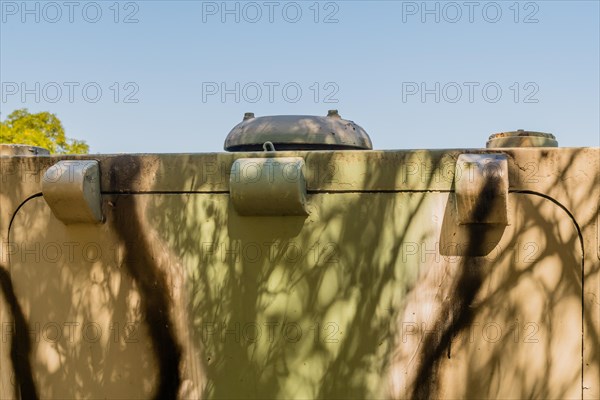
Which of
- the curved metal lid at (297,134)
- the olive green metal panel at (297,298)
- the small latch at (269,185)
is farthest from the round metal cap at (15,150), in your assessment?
the small latch at (269,185)

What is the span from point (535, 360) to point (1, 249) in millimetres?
3048

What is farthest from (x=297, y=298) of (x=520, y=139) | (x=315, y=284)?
(x=520, y=139)

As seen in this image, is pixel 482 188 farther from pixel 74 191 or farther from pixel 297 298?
pixel 74 191

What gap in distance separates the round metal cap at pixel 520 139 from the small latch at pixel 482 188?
869 millimetres

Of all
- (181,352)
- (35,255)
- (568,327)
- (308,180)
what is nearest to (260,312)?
(181,352)

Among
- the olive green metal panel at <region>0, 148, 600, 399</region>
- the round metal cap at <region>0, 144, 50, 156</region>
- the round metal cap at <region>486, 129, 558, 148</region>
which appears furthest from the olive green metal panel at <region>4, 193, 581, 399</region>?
the round metal cap at <region>486, 129, 558, 148</region>

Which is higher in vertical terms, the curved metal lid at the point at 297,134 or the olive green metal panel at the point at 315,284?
the curved metal lid at the point at 297,134

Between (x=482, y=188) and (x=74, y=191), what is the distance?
7.04 feet

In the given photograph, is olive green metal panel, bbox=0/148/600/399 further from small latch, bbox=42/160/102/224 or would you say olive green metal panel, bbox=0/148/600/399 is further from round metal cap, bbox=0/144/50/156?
round metal cap, bbox=0/144/50/156

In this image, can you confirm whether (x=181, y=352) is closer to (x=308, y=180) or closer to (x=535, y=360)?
(x=308, y=180)

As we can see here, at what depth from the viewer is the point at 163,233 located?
12.4ft

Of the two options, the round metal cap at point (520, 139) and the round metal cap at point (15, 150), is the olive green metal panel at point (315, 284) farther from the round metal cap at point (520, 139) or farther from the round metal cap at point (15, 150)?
the round metal cap at point (520, 139)

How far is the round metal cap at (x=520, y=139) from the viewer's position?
→ 4301 mm

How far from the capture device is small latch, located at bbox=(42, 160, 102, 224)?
364 cm
